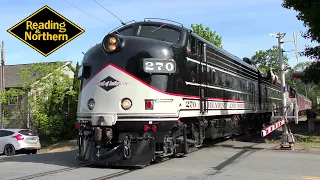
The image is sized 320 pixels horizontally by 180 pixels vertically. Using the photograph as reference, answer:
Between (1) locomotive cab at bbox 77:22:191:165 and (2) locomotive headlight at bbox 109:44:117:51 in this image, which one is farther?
(2) locomotive headlight at bbox 109:44:117:51

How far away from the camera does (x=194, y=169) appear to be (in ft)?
29.2

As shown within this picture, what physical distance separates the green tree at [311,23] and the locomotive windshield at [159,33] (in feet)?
30.6

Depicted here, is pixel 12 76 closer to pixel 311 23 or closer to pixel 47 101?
pixel 47 101

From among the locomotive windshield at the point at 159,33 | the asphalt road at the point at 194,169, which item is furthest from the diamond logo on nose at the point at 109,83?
the asphalt road at the point at 194,169

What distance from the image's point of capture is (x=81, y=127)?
31.9 ft

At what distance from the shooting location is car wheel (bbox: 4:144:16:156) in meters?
19.4

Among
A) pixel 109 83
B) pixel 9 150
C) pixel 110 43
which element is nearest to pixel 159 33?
pixel 110 43

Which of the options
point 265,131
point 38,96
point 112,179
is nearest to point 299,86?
point 38,96

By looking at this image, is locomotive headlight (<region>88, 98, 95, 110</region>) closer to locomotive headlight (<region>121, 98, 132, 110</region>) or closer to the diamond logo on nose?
the diamond logo on nose

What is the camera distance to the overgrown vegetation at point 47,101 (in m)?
25.8

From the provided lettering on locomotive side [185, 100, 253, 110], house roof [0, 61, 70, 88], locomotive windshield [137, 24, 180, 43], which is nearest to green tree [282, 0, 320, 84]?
lettering on locomotive side [185, 100, 253, 110]

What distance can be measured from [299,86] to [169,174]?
11933 cm

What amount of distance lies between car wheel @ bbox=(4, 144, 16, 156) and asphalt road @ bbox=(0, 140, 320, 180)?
29.8 feet

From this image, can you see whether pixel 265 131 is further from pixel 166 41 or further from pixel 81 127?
pixel 81 127
